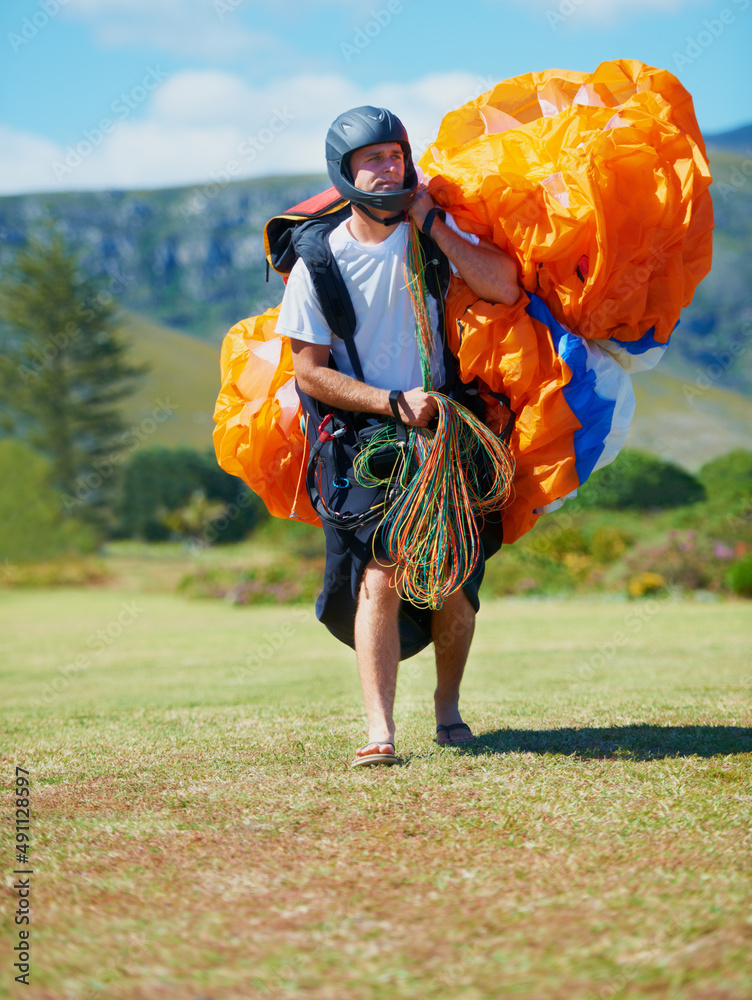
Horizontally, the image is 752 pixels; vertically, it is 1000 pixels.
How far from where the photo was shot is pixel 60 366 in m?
41.8

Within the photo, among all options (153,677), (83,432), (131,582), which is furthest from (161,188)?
(153,677)

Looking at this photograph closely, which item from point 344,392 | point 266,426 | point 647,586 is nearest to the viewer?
point 344,392

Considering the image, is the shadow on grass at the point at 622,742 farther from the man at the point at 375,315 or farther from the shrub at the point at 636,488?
the shrub at the point at 636,488

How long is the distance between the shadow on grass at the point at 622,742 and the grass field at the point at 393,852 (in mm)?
22

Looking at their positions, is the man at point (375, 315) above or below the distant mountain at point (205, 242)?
below

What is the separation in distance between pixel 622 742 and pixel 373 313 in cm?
212

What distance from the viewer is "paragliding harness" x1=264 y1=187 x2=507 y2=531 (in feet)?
12.5

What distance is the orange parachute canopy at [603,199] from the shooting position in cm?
371

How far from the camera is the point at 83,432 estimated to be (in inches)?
1650

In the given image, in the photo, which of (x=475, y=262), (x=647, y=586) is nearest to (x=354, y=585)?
(x=475, y=262)

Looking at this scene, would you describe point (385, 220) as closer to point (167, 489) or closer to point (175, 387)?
point (167, 489)

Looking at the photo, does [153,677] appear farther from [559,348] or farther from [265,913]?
[265,913]

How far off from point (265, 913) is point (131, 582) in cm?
2330

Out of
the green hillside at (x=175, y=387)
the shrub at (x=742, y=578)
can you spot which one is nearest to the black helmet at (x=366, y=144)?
the shrub at (x=742, y=578)
